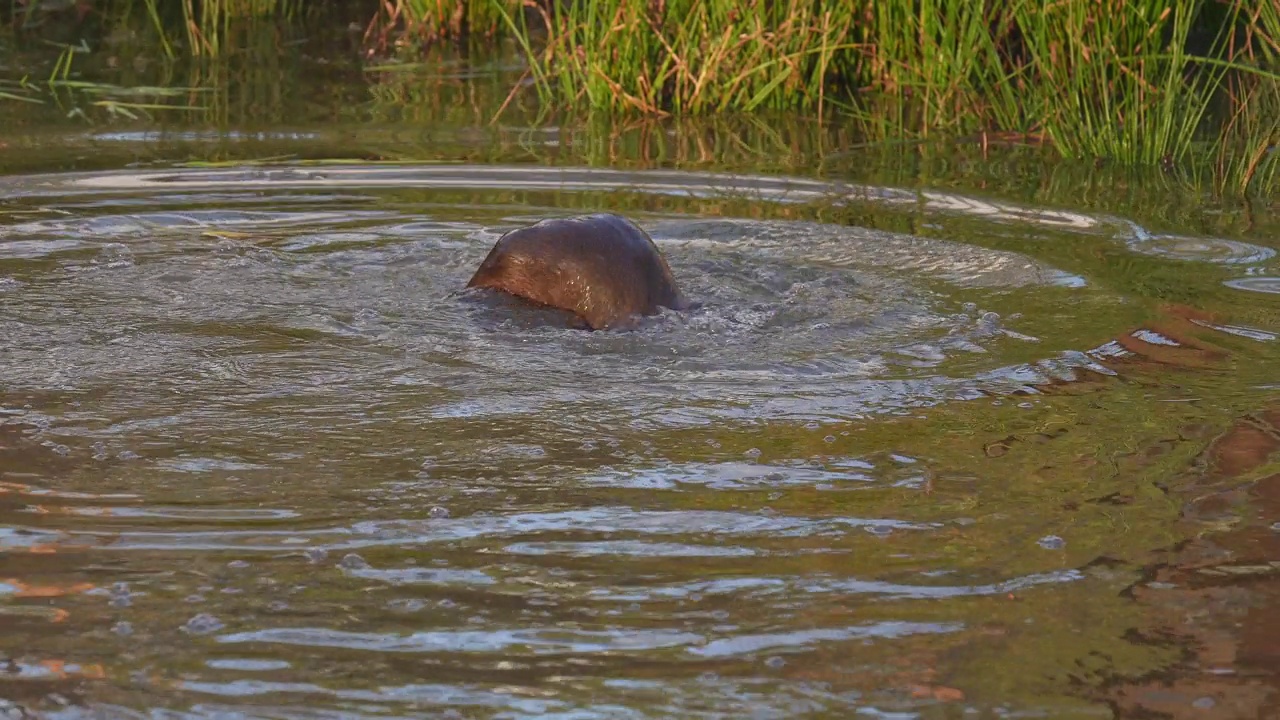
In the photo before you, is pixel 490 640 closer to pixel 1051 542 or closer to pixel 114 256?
pixel 1051 542

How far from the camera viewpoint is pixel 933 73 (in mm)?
7383

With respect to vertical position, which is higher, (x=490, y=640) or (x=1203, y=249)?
(x=1203, y=249)

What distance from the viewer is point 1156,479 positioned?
11.4ft

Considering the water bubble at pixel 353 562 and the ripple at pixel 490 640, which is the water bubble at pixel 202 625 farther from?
the water bubble at pixel 353 562

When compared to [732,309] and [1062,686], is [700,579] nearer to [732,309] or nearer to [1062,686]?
[1062,686]

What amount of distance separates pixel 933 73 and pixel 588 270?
3.15 metres

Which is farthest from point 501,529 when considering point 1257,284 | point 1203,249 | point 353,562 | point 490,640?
point 1203,249

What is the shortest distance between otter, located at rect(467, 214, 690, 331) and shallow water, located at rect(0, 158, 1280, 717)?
0.11 m

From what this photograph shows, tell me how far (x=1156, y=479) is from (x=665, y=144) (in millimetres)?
4114

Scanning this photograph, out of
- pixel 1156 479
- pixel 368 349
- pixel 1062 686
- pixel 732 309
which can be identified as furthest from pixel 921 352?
pixel 1062 686

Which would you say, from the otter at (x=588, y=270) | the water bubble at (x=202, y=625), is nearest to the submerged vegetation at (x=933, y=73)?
the otter at (x=588, y=270)

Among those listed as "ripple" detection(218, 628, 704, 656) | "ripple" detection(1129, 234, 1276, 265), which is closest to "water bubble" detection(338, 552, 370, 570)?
"ripple" detection(218, 628, 704, 656)

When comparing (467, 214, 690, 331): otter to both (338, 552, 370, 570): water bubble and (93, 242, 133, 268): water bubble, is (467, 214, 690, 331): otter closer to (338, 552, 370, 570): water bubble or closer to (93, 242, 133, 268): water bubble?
(93, 242, 133, 268): water bubble

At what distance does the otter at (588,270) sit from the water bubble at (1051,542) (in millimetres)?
1750
